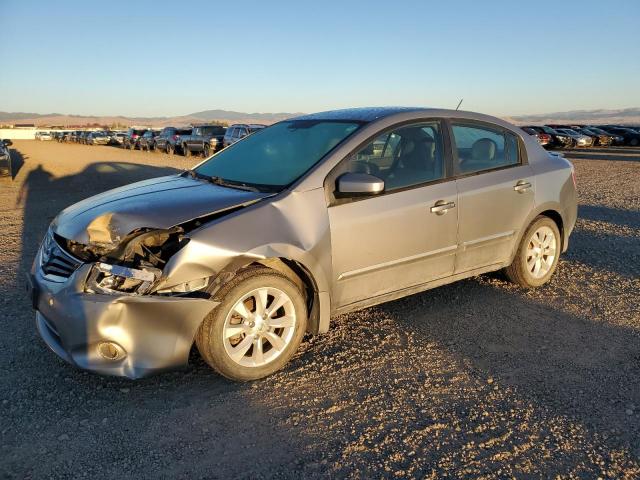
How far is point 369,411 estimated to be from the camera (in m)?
3.21

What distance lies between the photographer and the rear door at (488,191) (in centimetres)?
458

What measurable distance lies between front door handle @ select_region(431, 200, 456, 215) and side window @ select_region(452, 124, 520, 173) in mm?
380

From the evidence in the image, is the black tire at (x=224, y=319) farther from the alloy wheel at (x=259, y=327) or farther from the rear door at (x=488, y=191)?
the rear door at (x=488, y=191)

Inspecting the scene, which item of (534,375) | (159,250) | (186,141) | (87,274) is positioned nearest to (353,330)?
(534,375)

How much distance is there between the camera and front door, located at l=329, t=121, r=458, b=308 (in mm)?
3889

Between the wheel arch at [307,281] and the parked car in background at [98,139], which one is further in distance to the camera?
the parked car in background at [98,139]

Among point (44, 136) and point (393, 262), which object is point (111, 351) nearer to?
point (393, 262)

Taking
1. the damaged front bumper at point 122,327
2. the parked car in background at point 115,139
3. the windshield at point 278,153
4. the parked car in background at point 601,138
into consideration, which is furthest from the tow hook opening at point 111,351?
the parked car in background at point 115,139

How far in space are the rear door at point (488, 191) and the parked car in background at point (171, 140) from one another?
94.2ft

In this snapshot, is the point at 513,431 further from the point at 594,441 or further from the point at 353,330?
the point at 353,330

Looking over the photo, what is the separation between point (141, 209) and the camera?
3588 millimetres

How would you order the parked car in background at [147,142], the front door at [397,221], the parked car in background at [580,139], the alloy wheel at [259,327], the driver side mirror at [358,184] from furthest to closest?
the parked car in background at [147,142]
the parked car in background at [580,139]
the front door at [397,221]
the driver side mirror at [358,184]
the alloy wheel at [259,327]

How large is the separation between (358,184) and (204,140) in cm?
2615

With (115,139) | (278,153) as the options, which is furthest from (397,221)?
(115,139)
